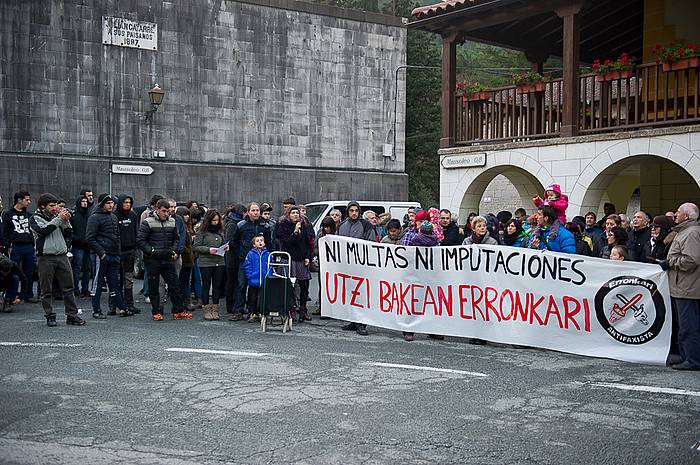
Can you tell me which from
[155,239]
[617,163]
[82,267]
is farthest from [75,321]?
[617,163]

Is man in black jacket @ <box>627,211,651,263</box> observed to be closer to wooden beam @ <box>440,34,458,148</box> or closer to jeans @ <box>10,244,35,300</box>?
wooden beam @ <box>440,34,458,148</box>

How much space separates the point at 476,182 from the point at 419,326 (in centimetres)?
744

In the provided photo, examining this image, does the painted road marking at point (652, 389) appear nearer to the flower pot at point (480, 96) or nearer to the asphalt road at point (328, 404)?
the asphalt road at point (328, 404)

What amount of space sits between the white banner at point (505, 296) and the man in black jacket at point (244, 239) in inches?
45.3

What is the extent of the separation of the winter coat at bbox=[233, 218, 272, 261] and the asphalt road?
266 cm

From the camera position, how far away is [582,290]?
32.0 ft

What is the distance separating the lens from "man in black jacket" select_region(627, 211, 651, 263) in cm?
1102

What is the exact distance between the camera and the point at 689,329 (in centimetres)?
881

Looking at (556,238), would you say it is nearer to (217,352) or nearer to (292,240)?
(292,240)

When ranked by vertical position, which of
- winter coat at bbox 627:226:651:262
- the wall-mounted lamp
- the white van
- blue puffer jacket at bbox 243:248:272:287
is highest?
the wall-mounted lamp

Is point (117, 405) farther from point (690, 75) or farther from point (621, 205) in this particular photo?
point (621, 205)

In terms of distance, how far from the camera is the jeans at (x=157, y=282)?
490 inches

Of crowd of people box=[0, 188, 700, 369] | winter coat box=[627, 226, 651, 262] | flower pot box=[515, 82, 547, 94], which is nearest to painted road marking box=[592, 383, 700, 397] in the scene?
crowd of people box=[0, 188, 700, 369]

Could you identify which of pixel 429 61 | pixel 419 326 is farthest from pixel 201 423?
pixel 429 61
